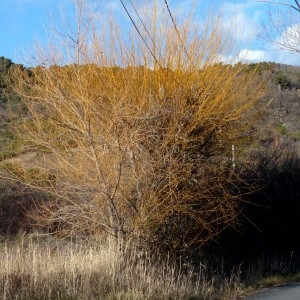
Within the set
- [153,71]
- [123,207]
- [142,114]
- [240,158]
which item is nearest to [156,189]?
[123,207]

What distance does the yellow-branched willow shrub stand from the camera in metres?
13.3

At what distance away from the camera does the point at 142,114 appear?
13383mm

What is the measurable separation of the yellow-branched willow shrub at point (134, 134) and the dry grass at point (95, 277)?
90 cm

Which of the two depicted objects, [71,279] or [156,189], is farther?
[156,189]

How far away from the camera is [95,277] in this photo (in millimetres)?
11180

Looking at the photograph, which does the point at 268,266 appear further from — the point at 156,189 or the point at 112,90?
the point at 112,90

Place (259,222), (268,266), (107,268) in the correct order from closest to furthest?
(107,268), (268,266), (259,222)

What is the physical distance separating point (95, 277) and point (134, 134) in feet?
10.9

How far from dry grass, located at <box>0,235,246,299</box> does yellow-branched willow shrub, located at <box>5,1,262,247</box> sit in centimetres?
90

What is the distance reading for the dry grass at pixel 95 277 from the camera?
404 inches

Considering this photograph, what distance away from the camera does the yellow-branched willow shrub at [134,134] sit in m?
13.3

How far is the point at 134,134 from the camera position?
1312 cm

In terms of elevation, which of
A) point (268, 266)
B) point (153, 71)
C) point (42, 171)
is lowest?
point (268, 266)

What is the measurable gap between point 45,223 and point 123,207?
7.23 feet
